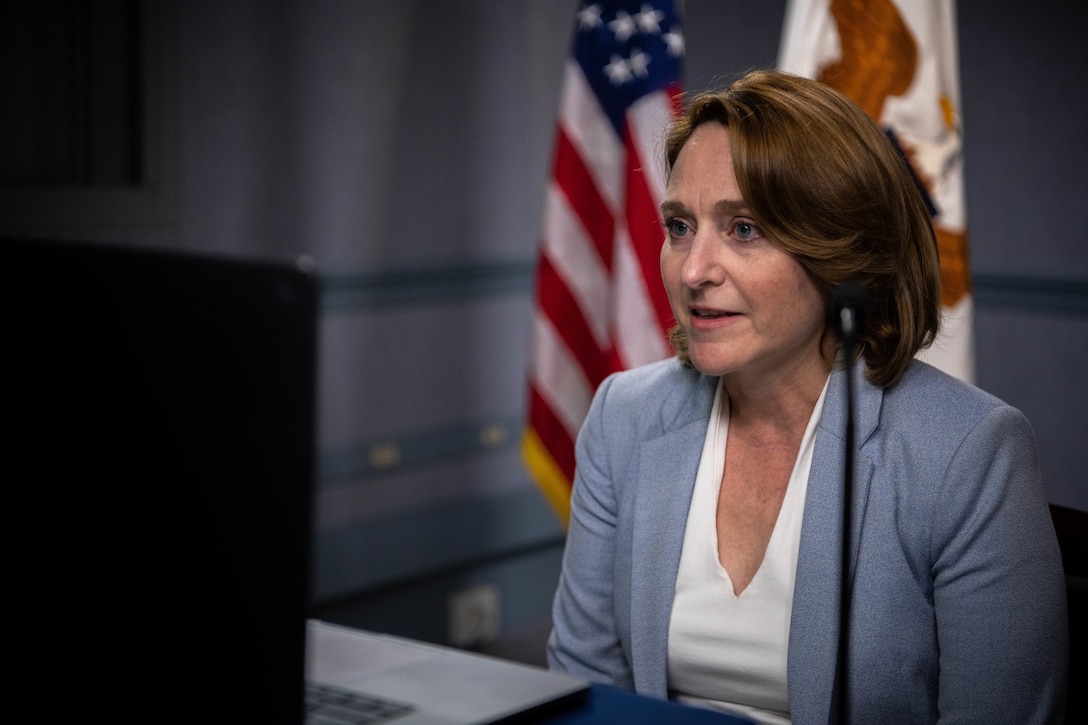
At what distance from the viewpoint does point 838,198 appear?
50.8 inches

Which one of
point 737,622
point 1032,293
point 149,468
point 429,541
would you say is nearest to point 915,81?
point 1032,293

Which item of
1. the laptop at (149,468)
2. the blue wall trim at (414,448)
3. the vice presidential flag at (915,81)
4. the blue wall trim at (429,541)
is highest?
the vice presidential flag at (915,81)

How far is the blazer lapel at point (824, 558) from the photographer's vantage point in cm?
123

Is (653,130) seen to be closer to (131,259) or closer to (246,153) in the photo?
(246,153)

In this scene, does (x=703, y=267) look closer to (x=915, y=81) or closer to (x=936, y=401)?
(x=936, y=401)

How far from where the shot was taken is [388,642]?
2.98 feet

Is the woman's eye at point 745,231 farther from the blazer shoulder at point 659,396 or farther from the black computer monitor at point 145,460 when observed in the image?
the black computer monitor at point 145,460

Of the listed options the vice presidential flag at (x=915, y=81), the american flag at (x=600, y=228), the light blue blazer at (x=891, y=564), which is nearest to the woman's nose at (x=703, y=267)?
the light blue blazer at (x=891, y=564)

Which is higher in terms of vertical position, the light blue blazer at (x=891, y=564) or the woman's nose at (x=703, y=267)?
the woman's nose at (x=703, y=267)

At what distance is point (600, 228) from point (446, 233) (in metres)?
0.59

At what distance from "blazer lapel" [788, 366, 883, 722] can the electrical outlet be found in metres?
1.92

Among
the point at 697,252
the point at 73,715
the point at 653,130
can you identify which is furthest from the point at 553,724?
the point at 653,130

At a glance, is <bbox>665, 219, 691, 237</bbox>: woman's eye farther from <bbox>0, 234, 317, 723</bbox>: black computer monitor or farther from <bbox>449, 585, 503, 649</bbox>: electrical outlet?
<bbox>449, 585, 503, 649</bbox>: electrical outlet

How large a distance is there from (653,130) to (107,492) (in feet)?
6.77
